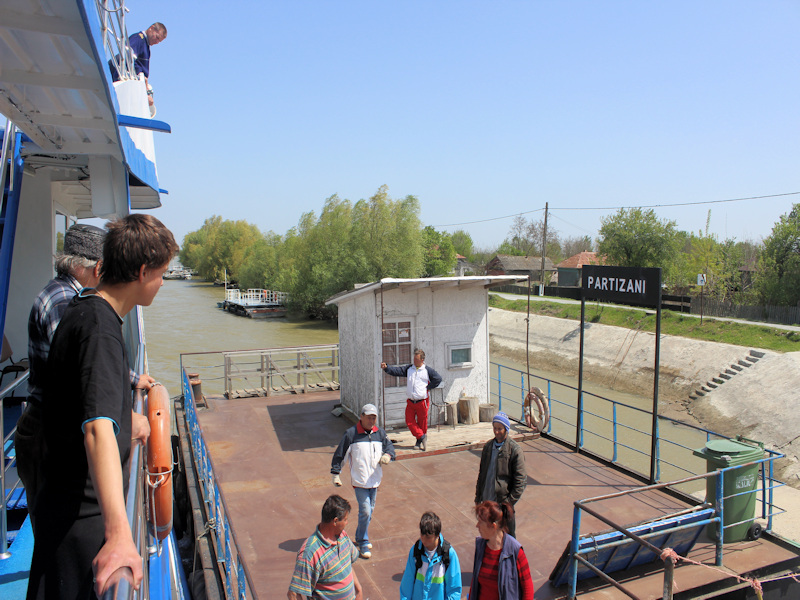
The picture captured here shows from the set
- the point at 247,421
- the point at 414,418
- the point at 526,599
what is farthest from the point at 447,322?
the point at 526,599

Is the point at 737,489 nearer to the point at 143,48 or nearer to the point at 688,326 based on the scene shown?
the point at 143,48

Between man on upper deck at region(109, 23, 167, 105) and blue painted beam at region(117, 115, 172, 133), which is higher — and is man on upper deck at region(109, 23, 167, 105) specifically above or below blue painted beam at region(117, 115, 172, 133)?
above

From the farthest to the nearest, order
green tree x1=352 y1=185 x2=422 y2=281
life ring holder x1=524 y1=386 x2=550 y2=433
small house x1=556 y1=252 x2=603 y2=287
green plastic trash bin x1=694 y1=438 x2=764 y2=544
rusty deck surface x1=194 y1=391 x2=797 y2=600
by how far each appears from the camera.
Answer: small house x1=556 y1=252 x2=603 y2=287
green tree x1=352 y1=185 x2=422 y2=281
life ring holder x1=524 y1=386 x2=550 y2=433
green plastic trash bin x1=694 y1=438 x2=764 y2=544
rusty deck surface x1=194 y1=391 x2=797 y2=600

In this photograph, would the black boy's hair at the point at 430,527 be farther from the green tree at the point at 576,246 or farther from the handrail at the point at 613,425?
the green tree at the point at 576,246

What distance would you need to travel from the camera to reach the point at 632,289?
8258 mm

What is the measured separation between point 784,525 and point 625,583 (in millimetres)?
9474

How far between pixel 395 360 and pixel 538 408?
9.27 ft

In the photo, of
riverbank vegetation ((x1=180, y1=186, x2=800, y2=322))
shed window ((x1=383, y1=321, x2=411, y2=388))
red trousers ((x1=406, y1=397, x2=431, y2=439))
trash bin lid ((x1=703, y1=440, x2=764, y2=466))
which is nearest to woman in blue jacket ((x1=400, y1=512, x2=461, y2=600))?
trash bin lid ((x1=703, y1=440, x2=764, y2=466))

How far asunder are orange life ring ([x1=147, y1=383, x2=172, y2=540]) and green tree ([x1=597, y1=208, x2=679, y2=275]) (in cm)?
4472

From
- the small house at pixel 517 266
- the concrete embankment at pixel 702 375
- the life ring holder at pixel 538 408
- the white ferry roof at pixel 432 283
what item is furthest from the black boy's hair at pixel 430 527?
the small house at pixel 517 266

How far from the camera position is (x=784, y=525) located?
12398 millimetres

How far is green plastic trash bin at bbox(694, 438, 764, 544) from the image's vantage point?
6.41 meters

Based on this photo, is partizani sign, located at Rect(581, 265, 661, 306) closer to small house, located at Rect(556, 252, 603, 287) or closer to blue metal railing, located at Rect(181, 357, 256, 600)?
blue metal railing, located at Rect(181, 357, 256, 600)

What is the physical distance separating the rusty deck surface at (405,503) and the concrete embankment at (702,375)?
1196cm
